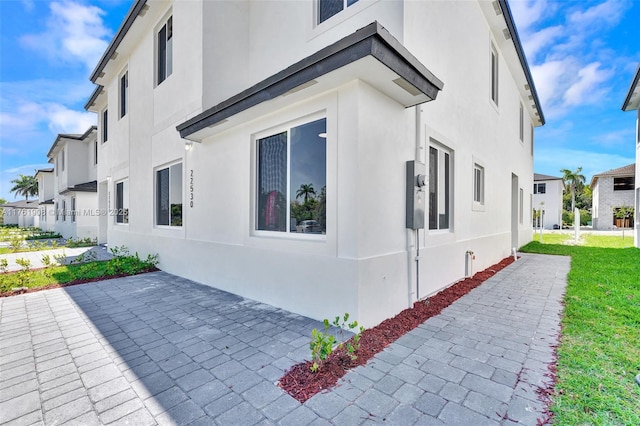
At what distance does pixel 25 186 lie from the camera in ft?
214

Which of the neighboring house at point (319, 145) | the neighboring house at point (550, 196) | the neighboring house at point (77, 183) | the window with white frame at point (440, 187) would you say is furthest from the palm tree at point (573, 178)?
the neighboring house at point (77, 183)

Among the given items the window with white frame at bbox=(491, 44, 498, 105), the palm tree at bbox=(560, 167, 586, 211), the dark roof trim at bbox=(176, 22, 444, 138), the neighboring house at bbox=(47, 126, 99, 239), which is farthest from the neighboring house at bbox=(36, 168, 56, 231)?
the palm tree at bbox=(560, 167, 586, 211)

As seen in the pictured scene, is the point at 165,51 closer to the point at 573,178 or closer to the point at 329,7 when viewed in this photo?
the point at 329,7

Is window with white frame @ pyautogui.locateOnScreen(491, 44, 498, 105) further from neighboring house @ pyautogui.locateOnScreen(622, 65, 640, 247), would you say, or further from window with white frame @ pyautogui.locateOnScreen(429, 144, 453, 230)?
neighboring house @ pyautogui.locateOnScreen(622, 65, 640, 247)

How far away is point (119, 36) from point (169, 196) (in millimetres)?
6165

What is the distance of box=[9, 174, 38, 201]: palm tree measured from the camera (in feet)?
209

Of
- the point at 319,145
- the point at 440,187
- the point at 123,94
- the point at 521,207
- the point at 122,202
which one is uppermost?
the point at 123,94

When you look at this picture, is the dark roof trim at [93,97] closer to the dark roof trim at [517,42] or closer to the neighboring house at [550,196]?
the dark roof trim at [517,42]

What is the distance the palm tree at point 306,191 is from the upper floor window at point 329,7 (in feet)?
11.8

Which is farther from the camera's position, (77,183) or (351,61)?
(77,183)

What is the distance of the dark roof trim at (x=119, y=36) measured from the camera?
27.9 feet

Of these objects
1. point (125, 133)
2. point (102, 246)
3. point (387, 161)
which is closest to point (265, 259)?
point (387, 161)

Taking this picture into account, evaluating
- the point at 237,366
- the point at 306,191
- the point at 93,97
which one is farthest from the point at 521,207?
the point at 93,97

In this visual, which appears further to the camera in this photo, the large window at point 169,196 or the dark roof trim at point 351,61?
the large window at point 169,196
